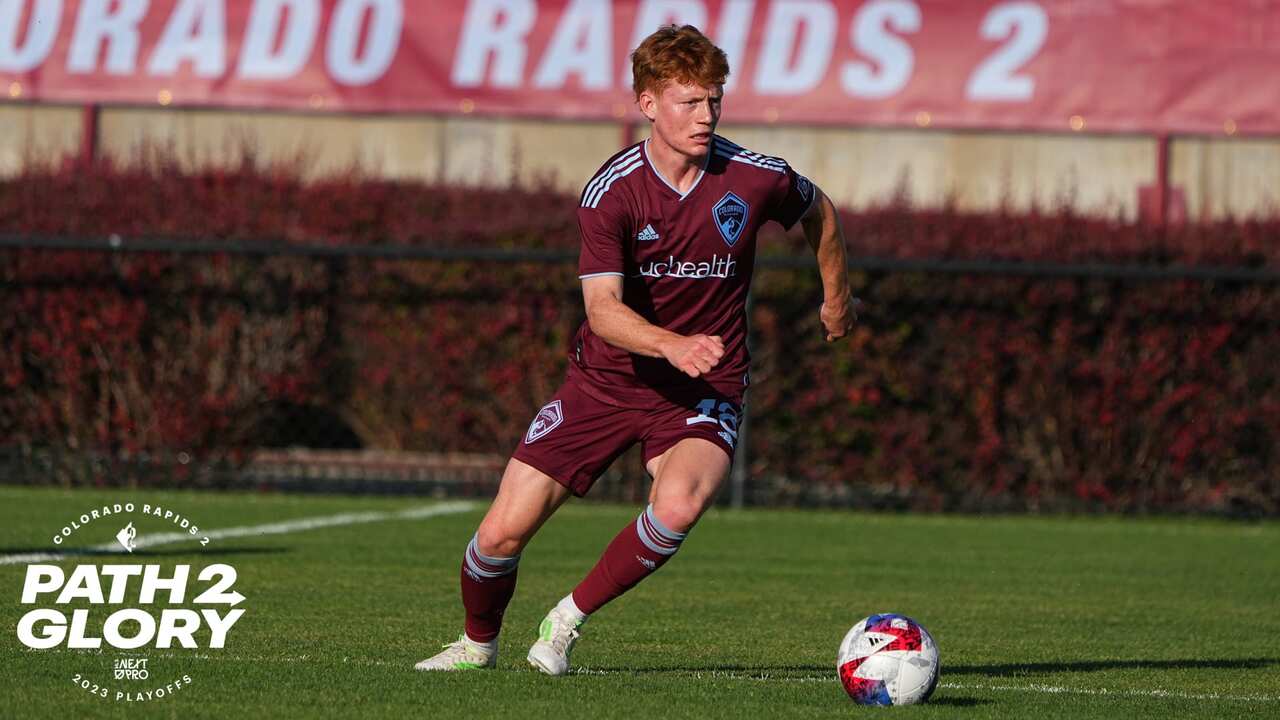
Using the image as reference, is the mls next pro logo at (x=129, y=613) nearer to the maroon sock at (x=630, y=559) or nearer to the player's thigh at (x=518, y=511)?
Answer: the player's thigh at (x=518, y=511)

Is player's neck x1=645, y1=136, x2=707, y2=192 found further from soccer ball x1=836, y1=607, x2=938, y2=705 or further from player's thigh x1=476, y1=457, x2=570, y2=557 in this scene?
soccer ball x1=836, y1=607, x2=938, y2=705

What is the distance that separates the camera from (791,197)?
6.82m

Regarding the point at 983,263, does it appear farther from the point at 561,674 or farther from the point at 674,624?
the point at 561,674

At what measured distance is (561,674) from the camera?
641 cm

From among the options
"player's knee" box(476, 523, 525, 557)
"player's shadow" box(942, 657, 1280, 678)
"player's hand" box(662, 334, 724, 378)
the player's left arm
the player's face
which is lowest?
"player's shadow" box(942, 657, 1280, 678)

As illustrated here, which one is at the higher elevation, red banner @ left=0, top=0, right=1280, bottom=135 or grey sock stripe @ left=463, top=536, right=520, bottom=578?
red banner @ left=0, top=0, right=1280, bottom=135

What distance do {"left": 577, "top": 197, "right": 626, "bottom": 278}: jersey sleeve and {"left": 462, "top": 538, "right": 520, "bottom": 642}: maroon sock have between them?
1068mm

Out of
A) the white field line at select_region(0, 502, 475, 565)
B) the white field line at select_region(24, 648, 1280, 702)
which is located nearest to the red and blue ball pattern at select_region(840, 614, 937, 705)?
the white field line at select_region(24, 648, 1280, 702)

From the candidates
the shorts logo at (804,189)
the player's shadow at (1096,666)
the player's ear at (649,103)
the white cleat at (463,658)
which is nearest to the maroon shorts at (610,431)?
the white cleat at (463,658)

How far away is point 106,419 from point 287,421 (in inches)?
51.6

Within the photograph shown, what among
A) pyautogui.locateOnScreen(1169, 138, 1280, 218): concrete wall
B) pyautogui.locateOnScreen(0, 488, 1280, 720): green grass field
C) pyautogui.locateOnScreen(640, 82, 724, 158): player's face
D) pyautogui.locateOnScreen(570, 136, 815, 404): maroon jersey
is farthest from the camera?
pyautogui.locateOnScreen(1169, 138, 1280, 218): concrete wall

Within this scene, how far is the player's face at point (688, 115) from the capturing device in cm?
634

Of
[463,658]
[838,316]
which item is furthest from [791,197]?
[463,658]

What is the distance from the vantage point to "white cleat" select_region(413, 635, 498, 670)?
21.5 ft
